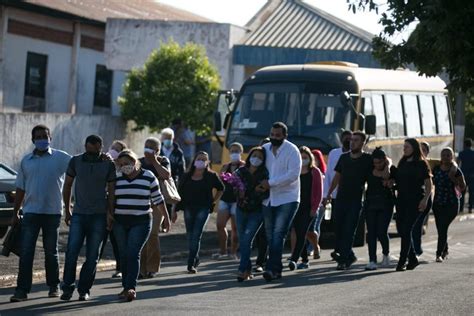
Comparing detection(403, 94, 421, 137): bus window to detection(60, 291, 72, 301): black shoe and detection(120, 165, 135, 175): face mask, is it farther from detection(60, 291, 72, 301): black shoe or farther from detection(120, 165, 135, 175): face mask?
detection(60, 291, 72, 301): black shoe

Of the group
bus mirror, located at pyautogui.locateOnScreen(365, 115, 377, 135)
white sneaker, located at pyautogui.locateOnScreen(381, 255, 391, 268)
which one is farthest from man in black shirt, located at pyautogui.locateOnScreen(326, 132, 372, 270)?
bus mirror, located at pyautogui.locateOnScreen(365, 115, 377, 135)

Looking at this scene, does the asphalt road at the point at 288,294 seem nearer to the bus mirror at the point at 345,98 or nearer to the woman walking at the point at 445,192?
the woman walking at the point at 445,192

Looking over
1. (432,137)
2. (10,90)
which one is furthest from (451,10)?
(10,90)

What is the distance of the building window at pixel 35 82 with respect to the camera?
122 ft

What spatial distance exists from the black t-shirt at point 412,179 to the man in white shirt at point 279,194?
2237 mm

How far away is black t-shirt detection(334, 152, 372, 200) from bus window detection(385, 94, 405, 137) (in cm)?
808

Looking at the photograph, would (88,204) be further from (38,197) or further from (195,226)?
(195,226)

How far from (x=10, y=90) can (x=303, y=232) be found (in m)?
19.8

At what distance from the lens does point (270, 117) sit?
23.9m

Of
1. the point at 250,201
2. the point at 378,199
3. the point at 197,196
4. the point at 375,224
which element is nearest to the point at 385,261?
the point at 375,224

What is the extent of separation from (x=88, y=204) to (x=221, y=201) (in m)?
6.09

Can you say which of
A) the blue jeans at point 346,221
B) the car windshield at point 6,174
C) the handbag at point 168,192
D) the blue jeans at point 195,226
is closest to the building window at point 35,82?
the car windshield at point 6,174

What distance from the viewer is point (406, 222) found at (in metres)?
17.9

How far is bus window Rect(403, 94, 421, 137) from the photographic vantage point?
27.0 metres
